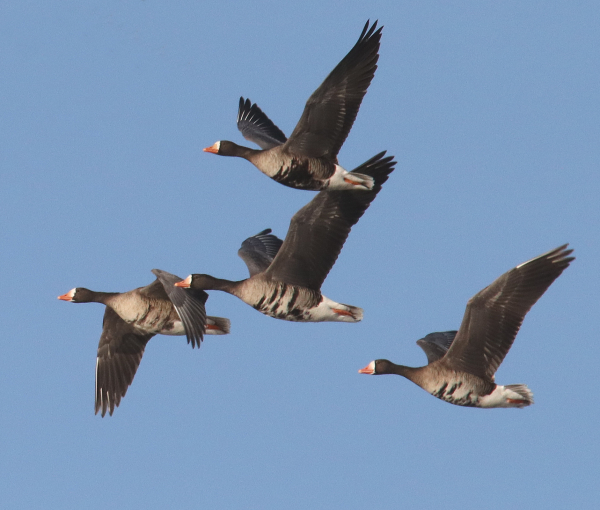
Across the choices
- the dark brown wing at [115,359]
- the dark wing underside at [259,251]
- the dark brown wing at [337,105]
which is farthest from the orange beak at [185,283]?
the dark brown wing at [337,105]

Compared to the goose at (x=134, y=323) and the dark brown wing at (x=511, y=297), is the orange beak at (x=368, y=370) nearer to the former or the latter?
the dark brown wing at (x=511, y=297)

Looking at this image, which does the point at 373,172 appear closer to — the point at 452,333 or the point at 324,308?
the point at 324,308

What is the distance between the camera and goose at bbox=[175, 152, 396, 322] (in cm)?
1611

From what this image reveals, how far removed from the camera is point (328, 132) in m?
15.6

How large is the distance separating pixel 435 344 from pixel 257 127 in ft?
17.4

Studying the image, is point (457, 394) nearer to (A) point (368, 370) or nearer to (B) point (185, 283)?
(A) point (368, 370)

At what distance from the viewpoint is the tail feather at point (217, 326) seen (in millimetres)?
17516

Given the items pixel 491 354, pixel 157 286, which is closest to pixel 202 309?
pixel 157 286

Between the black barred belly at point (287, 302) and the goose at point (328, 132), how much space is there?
1.53 m

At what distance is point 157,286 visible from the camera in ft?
54.9

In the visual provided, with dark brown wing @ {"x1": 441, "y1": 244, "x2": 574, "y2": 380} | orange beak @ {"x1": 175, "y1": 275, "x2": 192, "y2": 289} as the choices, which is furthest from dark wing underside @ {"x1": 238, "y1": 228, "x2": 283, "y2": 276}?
dark brown wing @ {"x1": 441, "y1": 244, "x2": 574, "y2": 380}

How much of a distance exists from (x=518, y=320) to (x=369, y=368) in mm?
2584

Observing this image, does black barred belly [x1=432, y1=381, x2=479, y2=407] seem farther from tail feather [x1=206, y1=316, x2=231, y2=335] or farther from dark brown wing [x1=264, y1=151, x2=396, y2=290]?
tail feather [x1=206, y1=316, x2=231, y2=335]

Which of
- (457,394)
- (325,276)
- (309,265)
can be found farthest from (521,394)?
(309,265)
